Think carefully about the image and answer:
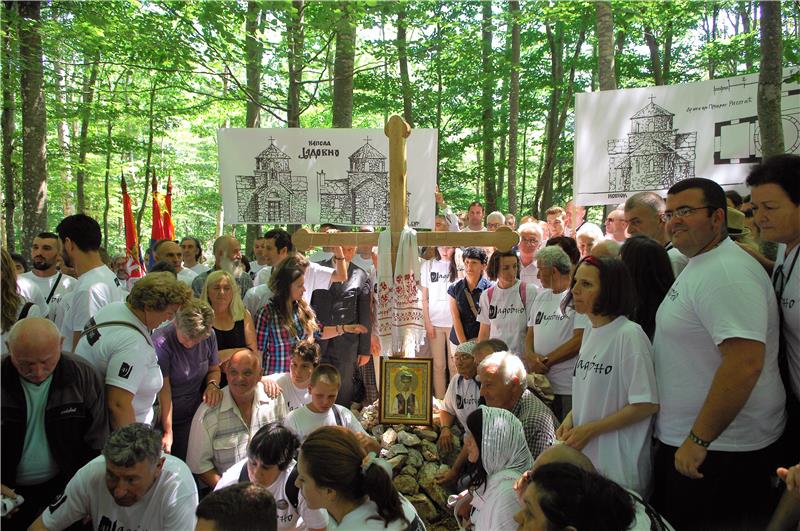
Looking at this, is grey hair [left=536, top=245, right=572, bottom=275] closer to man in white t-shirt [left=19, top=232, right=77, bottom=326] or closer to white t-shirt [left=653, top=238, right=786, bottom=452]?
white t-shirt [left=653, top=238, right=786, bottom=452]

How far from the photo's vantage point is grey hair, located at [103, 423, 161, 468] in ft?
8.61

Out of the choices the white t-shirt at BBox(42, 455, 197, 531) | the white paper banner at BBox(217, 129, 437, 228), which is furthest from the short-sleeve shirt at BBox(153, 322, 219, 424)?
the white paper banner at BBox(217, 129, 437, 228)

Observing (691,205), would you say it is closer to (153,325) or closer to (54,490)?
(153,325)

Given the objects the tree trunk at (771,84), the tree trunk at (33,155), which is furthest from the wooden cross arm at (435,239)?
the tree trunk at (33,155)

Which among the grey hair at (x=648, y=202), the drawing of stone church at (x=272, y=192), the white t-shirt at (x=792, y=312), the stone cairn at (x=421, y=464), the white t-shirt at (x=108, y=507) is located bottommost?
the stone cairn at (x=421, y=464)

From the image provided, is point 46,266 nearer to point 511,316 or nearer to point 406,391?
point 406,391

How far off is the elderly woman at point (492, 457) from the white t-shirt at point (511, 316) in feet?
6.15

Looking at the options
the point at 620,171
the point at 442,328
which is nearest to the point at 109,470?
the point at 442,328

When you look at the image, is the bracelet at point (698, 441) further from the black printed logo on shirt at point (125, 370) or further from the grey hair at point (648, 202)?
the black printed logo on shirt at point (125, 370)

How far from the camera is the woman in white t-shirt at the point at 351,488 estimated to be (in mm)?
2516

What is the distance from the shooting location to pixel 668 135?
617cm

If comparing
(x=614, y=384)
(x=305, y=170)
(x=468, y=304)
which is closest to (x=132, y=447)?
(x=614, y=384)

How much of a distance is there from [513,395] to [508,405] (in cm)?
7

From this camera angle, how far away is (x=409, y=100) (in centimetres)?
1320
